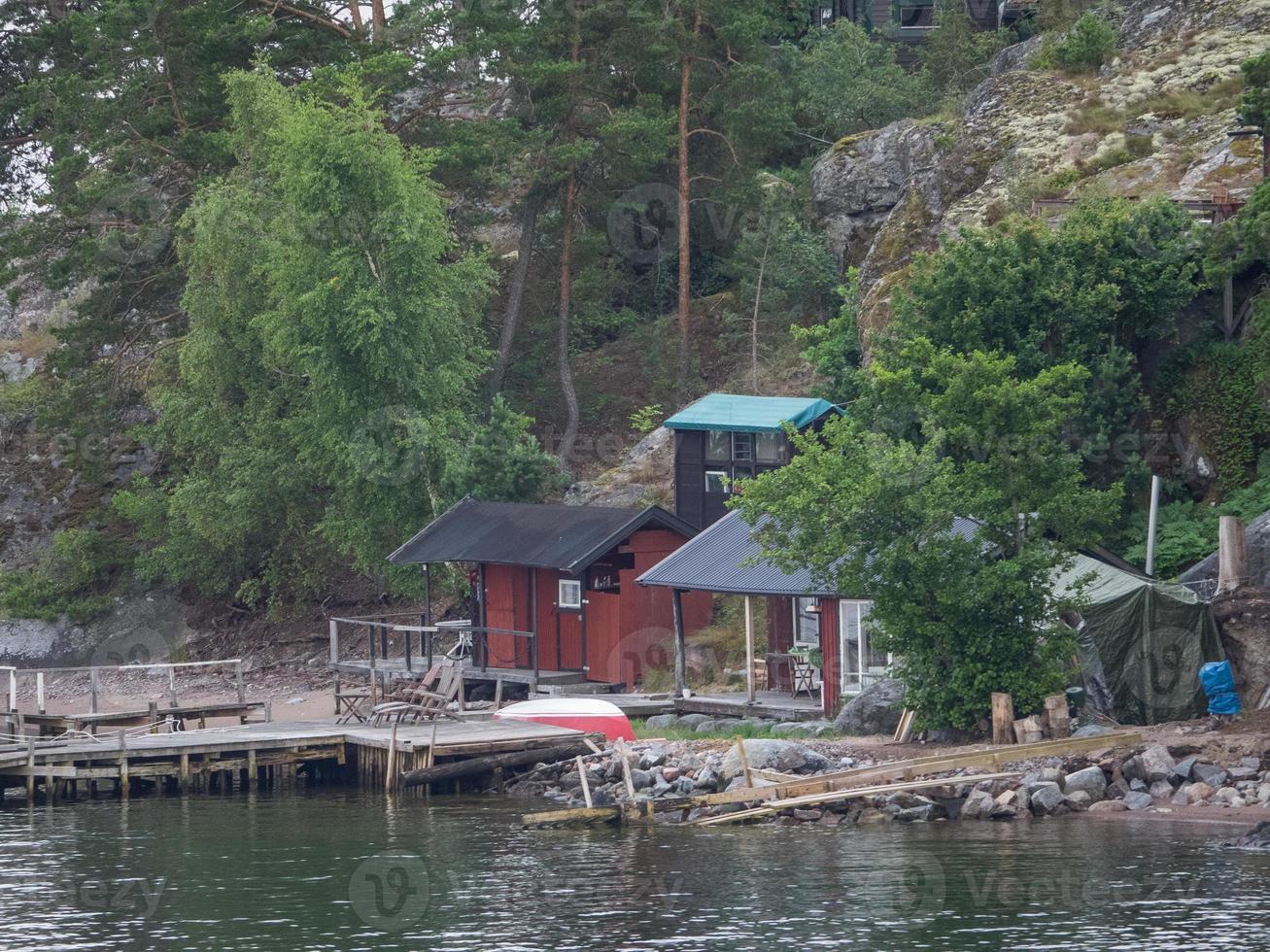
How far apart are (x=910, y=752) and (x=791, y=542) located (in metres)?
3.95

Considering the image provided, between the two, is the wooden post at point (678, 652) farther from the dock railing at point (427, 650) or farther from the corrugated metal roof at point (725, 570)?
the dock railing at point (427, 650)

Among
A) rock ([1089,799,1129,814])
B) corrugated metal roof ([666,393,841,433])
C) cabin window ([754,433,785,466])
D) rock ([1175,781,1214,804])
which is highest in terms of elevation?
corrugated metal roof ([666,393,841,433])

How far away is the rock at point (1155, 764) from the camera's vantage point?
82.4ft

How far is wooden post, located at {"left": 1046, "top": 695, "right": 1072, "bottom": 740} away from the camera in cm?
2652

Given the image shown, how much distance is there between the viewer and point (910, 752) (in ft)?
88.4

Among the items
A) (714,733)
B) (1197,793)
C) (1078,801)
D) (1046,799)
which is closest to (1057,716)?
(1078,801)

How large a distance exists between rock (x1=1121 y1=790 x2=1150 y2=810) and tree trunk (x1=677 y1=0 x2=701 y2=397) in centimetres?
2897

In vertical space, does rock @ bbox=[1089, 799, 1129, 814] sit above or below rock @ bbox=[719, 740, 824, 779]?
below

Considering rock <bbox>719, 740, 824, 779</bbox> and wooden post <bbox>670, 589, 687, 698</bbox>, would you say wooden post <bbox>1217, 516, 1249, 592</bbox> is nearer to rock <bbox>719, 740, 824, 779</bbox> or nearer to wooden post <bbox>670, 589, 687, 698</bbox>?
rock <bbox>719, 740, 824, 779</bbox>

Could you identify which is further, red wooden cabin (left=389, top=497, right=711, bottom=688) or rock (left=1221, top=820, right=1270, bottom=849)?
red wooden cabin (left=389, top=497, right=711, bottom=688)

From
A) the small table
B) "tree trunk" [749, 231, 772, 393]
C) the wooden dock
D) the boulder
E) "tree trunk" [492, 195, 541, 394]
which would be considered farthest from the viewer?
"tree trunk" [492, 195, 541, 394]

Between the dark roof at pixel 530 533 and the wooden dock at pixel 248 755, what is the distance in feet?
13.3

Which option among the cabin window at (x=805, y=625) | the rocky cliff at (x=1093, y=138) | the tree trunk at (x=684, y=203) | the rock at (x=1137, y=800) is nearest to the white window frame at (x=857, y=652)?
the cabin window at (x=805, y=625)

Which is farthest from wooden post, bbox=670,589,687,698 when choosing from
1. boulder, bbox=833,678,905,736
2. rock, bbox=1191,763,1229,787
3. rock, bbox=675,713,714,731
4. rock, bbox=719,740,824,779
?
rock, bbox=1191,763,1229,787
